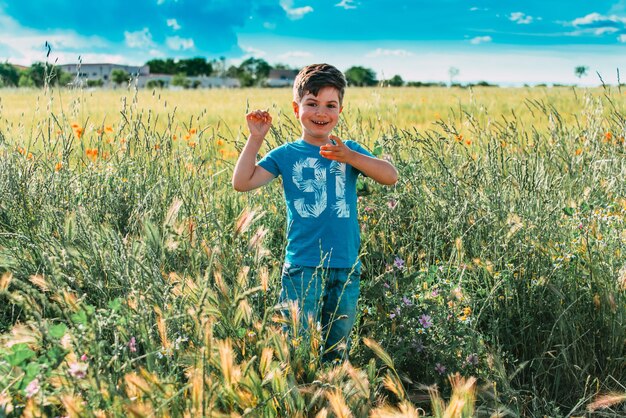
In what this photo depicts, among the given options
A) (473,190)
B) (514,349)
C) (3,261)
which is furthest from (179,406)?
(473,190)

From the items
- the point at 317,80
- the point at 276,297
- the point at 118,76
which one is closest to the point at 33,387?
the point at 276,297

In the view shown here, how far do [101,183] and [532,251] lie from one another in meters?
2.09

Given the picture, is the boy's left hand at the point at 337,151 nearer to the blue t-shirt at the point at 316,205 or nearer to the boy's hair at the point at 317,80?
the blue t-shirt at the point at 316,205

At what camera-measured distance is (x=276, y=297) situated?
2.36 meters

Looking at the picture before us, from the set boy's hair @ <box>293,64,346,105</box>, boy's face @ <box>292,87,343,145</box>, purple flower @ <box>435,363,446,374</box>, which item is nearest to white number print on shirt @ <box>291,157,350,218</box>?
boy's face @ <box>292,87,343,145</box>

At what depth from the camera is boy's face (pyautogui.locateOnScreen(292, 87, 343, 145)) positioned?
231cm

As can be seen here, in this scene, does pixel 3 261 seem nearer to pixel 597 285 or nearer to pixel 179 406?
pixel 179 406

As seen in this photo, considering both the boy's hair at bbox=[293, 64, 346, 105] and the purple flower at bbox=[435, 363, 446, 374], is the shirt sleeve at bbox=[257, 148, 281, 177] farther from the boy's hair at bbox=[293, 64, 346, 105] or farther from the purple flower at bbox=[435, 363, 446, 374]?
the purple flower at bbox=[435, 363, 446, 374]

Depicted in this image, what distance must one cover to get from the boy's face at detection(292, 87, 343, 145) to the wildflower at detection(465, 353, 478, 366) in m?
0.92

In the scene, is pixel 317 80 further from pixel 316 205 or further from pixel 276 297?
pixel 276 297

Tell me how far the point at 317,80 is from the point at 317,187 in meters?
0.38

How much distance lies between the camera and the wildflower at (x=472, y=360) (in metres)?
2.18

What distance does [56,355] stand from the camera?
55.5 inches

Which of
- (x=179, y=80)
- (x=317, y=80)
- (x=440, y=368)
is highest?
(x=179, y=80)
